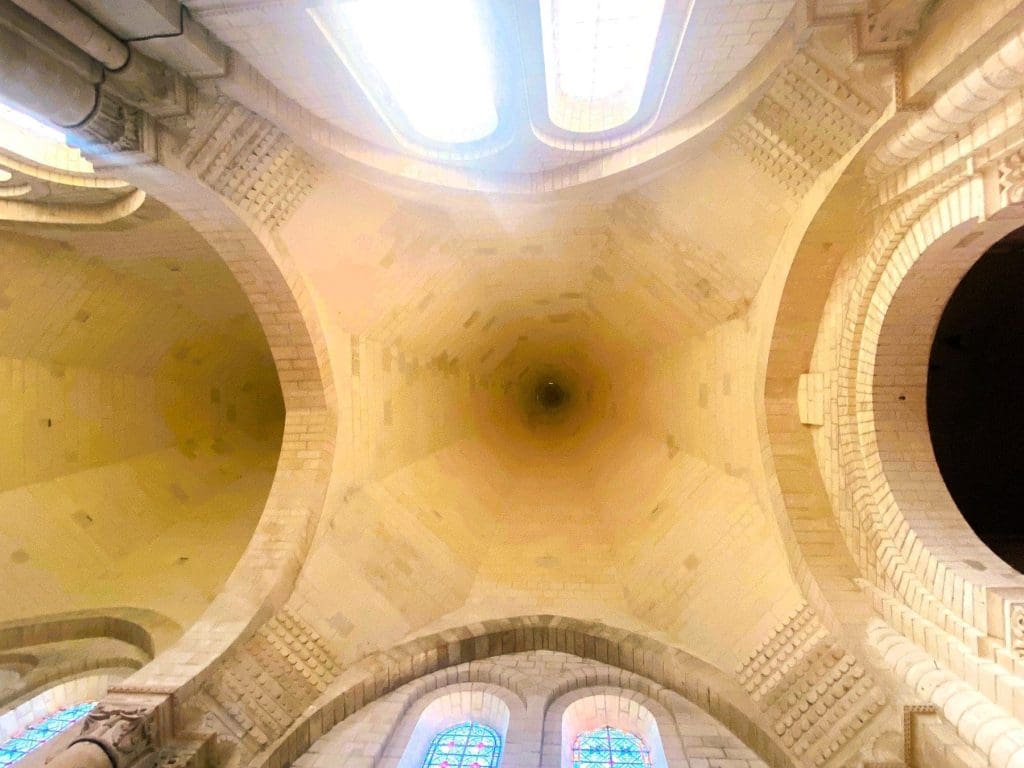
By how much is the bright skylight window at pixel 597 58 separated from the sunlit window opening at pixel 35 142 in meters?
4.41

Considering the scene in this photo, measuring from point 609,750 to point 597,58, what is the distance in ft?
20.7

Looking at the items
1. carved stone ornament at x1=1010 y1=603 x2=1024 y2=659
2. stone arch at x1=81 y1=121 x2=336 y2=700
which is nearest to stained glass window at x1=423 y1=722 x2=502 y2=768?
stone arch at x1=81 y1=121 x2=336 y2=700

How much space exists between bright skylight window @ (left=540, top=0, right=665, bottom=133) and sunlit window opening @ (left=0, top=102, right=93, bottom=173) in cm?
441

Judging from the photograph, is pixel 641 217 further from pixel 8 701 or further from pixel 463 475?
pixel 8 701

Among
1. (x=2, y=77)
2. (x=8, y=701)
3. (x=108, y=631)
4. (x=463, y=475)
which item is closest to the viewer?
(x=2, y=77)

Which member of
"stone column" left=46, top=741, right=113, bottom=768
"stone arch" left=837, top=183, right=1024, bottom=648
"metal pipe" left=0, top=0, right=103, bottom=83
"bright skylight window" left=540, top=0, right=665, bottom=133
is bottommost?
"stone column" left=46, top=741, right=113, bottom=768

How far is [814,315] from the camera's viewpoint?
5473 millimetres

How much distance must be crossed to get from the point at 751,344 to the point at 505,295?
3989 millimetres

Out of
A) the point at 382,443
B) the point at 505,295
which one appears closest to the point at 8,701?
the point at 382,443

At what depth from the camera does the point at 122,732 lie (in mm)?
4168

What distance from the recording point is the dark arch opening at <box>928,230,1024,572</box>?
7.81 m

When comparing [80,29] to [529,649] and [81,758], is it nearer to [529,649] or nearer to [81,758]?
[81,758]

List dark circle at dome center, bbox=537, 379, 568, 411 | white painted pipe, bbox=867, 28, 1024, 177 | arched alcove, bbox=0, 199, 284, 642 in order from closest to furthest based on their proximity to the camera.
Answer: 1. white painted pipe, bbox=867, 28, 1024, 177
2. arched alcove, bbox=0, 199, 284, 642
3. dark circle at dome center, bbox=537, 379, 568, 411

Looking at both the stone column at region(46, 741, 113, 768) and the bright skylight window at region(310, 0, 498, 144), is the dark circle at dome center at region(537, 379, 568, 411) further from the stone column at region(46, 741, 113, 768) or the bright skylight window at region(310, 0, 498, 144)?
the stone column at region(46, 741, 113, 768)
